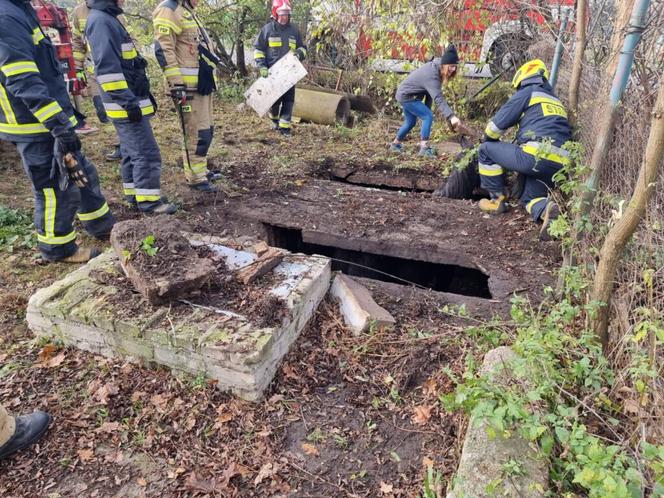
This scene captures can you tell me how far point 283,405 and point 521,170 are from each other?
11.1 ft

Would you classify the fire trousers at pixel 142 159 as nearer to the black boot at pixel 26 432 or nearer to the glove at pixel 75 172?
the glove at pixel 75 172

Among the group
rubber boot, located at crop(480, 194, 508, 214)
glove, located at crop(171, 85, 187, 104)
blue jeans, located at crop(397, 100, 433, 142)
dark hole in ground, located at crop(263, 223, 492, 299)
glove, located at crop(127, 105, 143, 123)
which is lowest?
dark hole in ground, located at crop(263, 223, 492, 299)

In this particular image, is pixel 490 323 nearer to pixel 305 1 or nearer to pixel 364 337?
pixel 364 337

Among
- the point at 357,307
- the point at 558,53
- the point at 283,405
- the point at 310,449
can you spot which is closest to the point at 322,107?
the point at 558,53

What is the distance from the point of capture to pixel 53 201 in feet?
12.2

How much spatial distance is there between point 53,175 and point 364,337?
275 centimetres

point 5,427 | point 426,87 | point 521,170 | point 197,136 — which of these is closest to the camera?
point 5,427

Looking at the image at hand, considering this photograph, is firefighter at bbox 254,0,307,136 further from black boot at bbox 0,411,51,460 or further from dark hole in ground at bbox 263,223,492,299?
black boot at bbox 0,411,51,460

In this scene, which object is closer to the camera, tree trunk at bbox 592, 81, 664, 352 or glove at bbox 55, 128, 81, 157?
tree trunk at bbox 592, 81, 664, 352

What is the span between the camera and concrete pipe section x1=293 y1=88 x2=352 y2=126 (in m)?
8.46

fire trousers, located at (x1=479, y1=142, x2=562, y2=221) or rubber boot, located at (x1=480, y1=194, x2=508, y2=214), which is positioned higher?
fire trousers, located at (x1=479, y1=142, x2=562, y2=221)

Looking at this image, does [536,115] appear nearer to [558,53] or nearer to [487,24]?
[558,53]

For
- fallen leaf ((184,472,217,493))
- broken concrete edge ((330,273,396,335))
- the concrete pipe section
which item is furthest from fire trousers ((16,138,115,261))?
the concrete pipe section

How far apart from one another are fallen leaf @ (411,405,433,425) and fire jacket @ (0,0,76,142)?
319cm
